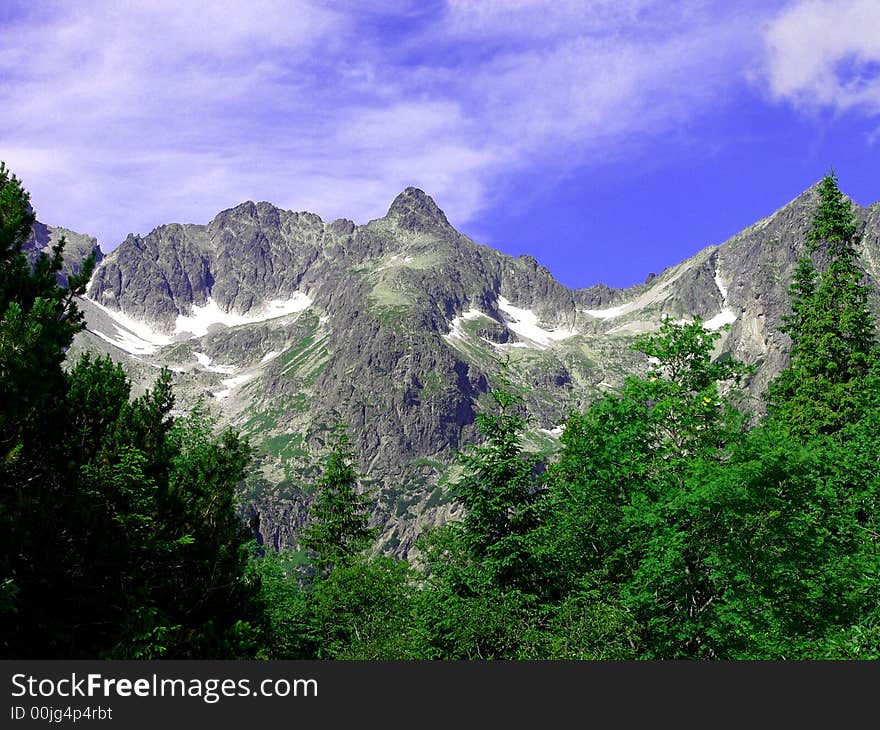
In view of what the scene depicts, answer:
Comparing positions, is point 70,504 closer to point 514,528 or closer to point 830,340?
point 514,528

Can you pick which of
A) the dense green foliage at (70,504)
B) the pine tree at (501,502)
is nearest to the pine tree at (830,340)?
the pine tree at (501,502)

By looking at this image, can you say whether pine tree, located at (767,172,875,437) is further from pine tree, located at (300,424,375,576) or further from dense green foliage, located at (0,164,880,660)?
pine tree, located at (300,424,375,576)

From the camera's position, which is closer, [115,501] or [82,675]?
[82,675]

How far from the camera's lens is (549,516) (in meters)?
30.7

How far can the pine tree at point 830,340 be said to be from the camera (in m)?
36.9

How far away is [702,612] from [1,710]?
19748mm

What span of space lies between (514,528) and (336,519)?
26927mm

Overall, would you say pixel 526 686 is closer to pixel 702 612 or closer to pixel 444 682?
pixel 444 682

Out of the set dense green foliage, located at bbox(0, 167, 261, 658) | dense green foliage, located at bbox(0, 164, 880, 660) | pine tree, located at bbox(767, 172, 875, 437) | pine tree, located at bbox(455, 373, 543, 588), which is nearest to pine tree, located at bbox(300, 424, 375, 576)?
dense green foliage, located at bbox(0, 164, 880, 660)

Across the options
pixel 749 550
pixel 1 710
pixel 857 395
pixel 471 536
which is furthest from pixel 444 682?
pixel 857 395

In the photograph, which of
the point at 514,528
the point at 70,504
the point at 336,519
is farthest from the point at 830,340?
the point at 70,504

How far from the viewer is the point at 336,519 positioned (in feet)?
179

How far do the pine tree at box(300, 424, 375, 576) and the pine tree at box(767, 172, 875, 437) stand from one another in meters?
29.1

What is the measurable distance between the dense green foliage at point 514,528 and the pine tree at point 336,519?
615 inches
